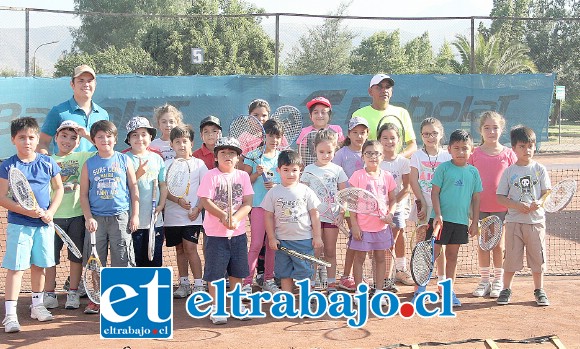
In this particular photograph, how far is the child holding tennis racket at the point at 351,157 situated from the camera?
586 cm

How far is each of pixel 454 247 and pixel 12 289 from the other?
3.23 metres

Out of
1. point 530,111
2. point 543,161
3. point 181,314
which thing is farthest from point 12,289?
point 543,161

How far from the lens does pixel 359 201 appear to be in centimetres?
538

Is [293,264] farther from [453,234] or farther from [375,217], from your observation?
[453,234]

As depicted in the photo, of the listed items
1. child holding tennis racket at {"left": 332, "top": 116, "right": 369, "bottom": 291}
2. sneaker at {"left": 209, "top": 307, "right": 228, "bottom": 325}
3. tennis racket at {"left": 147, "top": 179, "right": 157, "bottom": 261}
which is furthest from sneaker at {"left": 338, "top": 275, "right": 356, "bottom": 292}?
tennis racket at {"left": 147, "top": 179, "right": 157, "bottom": 261}

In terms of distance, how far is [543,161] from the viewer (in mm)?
17578

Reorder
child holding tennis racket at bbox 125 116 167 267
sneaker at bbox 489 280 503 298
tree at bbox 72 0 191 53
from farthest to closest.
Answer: tree at bbox 72 0 191 53 → sneaker at bbox 489 280 503 298 → child holding tennis racket at bbox 125 116 167 267

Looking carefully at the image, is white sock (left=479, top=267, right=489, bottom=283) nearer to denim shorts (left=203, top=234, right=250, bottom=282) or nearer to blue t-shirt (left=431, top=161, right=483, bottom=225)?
blue t-shirt (left=431, top=161, right=483, bottom=225)

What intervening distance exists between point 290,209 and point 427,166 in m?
1.30

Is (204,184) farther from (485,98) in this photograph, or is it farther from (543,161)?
(543,161)

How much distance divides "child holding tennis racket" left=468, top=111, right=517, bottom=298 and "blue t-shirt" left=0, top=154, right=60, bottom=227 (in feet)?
10.7

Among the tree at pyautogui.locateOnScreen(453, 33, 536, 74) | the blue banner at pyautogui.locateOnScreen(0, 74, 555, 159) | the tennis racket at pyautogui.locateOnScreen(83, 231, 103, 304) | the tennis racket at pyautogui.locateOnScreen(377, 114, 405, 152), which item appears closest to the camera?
the tennis racket at pyautogui.locateOnScreen(83, 231, 103, 304)

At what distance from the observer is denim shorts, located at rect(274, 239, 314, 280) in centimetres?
527

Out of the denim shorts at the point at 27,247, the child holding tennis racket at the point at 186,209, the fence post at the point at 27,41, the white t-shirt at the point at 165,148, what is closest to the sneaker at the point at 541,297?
the child holding tennis racket at the point at 186,209
